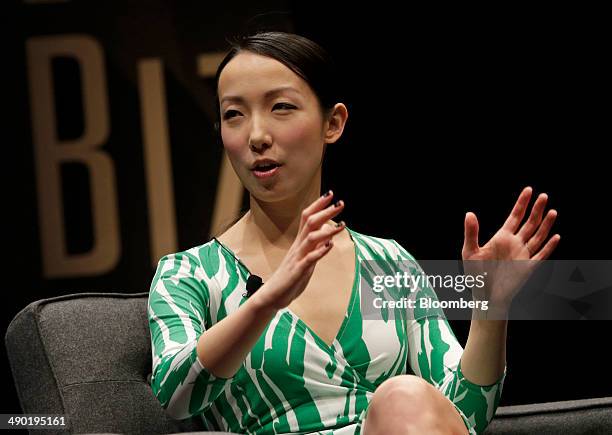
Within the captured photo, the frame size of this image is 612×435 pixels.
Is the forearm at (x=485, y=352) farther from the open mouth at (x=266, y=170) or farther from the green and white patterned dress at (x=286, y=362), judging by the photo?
the open mouth at (x=266, y=170)

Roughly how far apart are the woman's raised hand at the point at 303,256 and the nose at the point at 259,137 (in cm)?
28

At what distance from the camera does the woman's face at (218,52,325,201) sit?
4.96 feet

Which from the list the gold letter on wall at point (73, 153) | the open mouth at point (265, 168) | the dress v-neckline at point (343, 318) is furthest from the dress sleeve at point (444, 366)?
the gold letter on wall at point (73, 153)

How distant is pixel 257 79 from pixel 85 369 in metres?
0.60

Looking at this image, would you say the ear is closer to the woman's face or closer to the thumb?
the woman's face

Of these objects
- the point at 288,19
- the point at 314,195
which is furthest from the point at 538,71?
the point at 314,195

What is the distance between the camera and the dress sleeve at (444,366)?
146 cm

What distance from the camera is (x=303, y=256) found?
123 centimetres

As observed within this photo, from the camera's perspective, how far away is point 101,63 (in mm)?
2764

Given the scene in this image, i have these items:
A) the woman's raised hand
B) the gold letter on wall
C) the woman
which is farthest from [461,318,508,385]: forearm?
the gold letter on wall

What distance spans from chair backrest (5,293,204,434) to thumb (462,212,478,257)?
1.96 ft

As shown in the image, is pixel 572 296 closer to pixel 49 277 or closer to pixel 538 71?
pixel 538 71

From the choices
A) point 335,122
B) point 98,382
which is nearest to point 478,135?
point 335,122

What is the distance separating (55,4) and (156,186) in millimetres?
659
